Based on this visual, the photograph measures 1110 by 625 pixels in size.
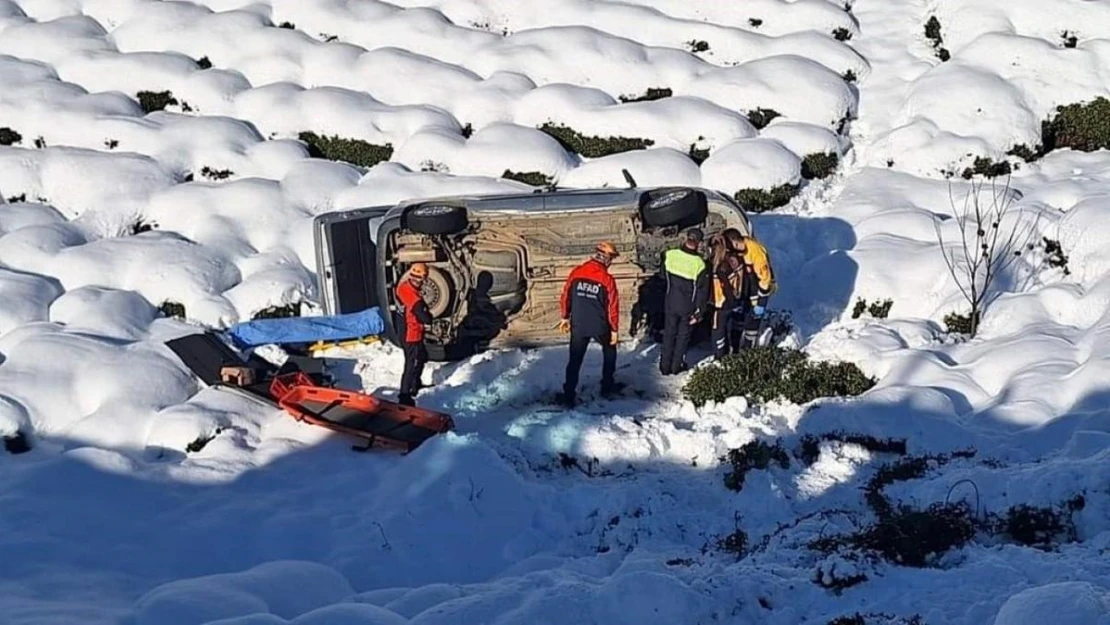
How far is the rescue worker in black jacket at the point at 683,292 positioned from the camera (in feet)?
38.8

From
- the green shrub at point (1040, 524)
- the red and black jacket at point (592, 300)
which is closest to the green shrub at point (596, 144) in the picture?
the red and black jacket at point (592, 300)

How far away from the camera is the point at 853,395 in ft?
37.3

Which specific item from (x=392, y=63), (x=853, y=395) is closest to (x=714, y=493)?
(x=853, y=395)

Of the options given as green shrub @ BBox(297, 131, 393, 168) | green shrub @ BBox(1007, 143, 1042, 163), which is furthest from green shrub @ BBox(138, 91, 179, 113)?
green shrub @ BBox(1007, 143, 1042, 163)

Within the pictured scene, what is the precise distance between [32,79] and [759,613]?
17698mm

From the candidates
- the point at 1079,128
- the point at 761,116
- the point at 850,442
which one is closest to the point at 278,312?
the point at 850,442

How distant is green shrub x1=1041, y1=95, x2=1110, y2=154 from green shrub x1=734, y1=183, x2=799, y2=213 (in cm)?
446

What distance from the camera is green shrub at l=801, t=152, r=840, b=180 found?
57.0 ft

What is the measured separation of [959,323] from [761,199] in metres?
4.27

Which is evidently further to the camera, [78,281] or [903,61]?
[903,61]

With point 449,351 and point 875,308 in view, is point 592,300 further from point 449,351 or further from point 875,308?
point 875,308

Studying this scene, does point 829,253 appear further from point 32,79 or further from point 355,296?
point 32,79

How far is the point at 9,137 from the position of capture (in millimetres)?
18203

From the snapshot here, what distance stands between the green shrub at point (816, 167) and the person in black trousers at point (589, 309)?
6659 mm
